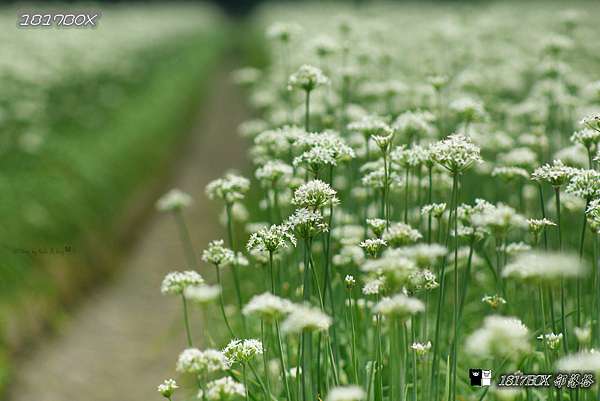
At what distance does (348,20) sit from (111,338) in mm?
3514

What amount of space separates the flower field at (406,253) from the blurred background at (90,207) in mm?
1032

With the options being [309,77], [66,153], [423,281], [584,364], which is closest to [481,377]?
[423,281]

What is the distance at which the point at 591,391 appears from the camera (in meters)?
2.59

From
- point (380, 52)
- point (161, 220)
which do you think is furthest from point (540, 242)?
point (161, 220)

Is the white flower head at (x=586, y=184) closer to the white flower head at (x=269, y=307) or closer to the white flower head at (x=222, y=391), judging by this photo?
the white flower head at (x=269, y=307)

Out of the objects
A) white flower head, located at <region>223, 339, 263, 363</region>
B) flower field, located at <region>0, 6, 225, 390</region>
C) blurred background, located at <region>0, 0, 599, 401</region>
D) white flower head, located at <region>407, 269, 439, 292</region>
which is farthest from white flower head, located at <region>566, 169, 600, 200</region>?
flower field, located at <region>0, 6, 225, 390</region>

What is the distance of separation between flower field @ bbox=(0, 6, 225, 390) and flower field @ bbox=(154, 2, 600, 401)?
5.42ft

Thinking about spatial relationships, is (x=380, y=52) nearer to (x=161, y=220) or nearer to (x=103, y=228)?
(x=103, y=228)

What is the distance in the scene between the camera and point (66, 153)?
831 cm

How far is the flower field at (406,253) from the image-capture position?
217 centimetres

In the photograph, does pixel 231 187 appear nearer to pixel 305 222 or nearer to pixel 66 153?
pixel 305 222


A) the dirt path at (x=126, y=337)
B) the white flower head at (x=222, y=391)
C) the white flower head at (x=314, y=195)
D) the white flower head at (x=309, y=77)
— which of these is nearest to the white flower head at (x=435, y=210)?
the white flower head at (x=314, y=195)

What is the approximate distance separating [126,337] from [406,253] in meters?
5.09

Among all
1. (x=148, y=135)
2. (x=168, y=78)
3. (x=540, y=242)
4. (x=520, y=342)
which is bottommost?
(x=520, y=342)
